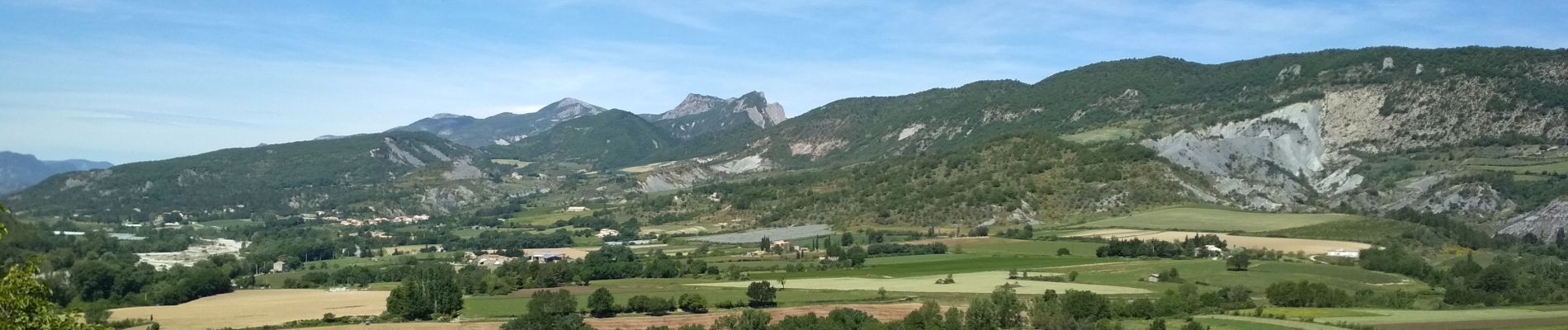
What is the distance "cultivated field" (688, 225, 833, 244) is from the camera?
338 feet

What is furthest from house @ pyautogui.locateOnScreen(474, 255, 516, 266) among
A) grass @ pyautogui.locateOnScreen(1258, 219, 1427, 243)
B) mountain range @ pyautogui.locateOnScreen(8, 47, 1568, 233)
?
grass @ pyautogui.locateOnScreen(1258, 219, 1427, 243)

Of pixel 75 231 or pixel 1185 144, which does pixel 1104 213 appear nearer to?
pixel 1185 144

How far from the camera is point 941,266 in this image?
71688mm

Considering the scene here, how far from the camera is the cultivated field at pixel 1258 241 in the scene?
77.8 m

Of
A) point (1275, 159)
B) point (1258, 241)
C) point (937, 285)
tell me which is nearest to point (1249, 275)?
point (937, 285)

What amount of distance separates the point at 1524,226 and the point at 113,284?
96.2 metres

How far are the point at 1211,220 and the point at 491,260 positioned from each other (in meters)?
55.6

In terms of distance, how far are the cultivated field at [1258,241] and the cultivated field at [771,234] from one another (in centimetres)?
2397

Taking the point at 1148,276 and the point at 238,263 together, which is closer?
the point at 1148,276

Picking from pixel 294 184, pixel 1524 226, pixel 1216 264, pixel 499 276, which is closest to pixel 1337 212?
pixel 1524 226

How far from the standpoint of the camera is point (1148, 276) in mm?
64812

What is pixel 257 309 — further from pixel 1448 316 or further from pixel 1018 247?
pixel 1448 316

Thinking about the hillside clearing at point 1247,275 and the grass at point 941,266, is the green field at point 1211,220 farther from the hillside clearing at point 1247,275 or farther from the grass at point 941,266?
the hillside clearing at point 1247,275

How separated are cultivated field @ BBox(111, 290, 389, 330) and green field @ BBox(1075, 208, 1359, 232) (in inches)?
2286
